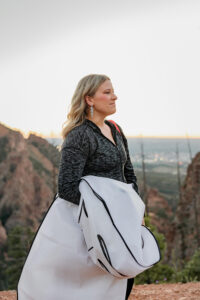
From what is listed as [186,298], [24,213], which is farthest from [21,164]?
[186,298]

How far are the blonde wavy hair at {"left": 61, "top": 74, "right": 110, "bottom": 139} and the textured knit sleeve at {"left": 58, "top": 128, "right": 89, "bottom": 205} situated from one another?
0.13m

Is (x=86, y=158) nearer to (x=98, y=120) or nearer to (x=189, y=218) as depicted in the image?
(x=98, y=120)

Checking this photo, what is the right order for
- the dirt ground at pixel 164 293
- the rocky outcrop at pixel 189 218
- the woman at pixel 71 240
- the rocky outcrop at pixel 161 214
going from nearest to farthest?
the woman at pixel 71 240
the dirt ground at pixel 164 293
the rocky outcrop at pixel 189 218
the rocky outcrop at pixel 161 214

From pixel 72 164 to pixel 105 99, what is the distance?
445mm

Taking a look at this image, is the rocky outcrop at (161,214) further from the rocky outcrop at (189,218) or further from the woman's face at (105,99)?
the woman's face at (105,99)

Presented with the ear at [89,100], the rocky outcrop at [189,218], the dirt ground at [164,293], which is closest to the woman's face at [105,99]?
the ear at [89,100]

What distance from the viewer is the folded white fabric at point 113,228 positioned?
174 cm

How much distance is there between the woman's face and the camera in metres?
2.11

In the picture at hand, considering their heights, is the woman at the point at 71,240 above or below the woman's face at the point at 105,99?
below

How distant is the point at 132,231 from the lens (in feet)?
5.90

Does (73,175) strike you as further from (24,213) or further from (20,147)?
(20,147)

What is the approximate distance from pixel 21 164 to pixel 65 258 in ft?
157

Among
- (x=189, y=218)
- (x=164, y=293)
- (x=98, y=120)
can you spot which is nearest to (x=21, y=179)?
(x=189, y=218)

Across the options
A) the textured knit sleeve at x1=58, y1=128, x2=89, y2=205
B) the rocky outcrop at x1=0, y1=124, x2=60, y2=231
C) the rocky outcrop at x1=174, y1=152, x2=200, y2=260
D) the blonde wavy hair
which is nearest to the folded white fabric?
the textured knit sleeve at x1=58, y1=128, x2=89, y2=205
